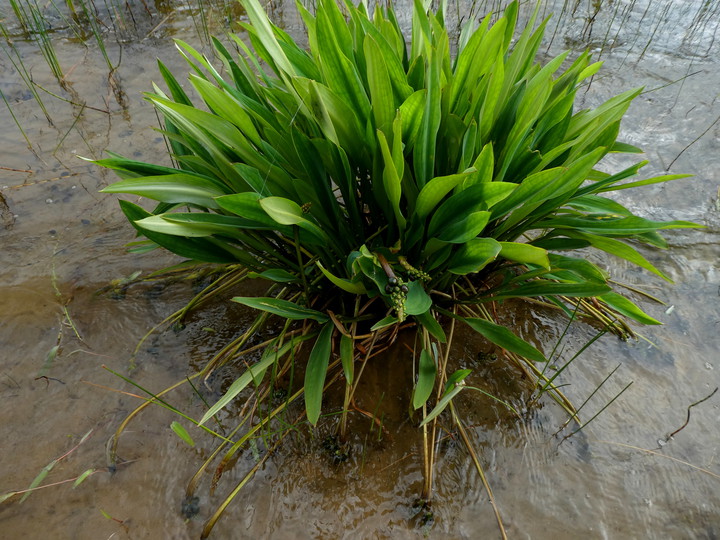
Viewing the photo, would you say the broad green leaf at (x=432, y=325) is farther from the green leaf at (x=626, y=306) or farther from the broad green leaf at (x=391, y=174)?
the green leaf at (x=626, y=306)

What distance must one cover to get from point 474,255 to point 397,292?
A: 9.6 inches

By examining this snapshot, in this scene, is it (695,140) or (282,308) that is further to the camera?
(695,140)

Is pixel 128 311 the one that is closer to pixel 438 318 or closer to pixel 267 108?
pixel 267 108

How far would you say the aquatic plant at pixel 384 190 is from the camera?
1335mm

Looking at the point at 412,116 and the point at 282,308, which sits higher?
the point at 412,116

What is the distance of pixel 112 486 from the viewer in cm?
142

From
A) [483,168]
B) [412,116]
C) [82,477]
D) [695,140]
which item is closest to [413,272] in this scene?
[483,168]

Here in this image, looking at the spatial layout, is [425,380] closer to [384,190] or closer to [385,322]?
[385,322]

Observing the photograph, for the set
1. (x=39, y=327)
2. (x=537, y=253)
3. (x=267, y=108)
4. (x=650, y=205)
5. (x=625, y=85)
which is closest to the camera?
(x=537, y=253)

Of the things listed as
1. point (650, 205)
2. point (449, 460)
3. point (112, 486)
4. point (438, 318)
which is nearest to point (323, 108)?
point (438, 318)

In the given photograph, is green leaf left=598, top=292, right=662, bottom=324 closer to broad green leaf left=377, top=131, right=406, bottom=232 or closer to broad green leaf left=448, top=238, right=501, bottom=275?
broad green leaf left=448, top=238, right=501, bottom=275

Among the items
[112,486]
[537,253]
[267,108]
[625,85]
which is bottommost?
[112,486]

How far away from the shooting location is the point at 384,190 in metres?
1.51

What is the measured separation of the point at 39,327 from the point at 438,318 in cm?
147
